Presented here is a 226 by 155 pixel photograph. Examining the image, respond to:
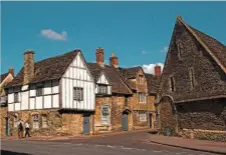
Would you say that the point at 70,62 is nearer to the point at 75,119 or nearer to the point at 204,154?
the point at 75,119

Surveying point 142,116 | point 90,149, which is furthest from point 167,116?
point 142,116

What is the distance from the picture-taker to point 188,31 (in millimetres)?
29266

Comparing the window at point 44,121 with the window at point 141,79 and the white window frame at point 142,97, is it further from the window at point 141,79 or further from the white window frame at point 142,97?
the window at point 141,79

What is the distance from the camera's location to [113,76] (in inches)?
1706

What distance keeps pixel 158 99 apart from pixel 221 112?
750cm

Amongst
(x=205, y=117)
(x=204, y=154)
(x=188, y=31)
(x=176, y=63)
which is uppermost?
(x=188, y=31)

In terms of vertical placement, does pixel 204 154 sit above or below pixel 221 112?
below

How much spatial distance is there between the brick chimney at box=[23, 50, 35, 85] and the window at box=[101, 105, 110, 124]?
8.13 m

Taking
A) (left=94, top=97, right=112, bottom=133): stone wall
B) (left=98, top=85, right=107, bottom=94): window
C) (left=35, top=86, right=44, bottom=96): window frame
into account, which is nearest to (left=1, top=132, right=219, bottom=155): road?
(left=35, top=86, right=44, bottom=96): window frame

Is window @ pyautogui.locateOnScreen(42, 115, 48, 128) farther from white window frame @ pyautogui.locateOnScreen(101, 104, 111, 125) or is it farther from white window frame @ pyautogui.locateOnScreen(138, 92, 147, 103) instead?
white window frame @ pyautogui.locateOnScreen(138, 92, 147, 103)

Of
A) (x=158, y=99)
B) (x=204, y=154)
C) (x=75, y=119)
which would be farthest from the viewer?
(x=75, y=119)

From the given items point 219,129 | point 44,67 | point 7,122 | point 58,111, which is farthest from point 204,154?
point 7,122

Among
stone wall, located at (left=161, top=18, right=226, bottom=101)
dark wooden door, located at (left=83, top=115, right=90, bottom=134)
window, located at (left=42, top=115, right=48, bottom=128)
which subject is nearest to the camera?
stone wall, located at (left=161, top=18, right=226, bottom=101)

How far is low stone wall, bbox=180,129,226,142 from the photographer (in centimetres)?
2550
